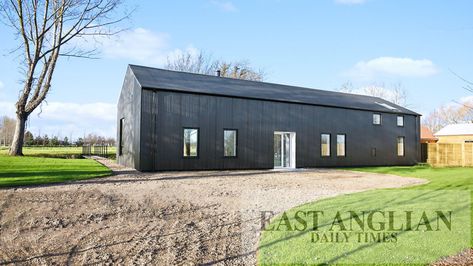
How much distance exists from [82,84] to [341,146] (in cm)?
1446

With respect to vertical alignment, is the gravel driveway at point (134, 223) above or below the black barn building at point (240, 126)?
below

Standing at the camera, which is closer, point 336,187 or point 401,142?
point 336,187

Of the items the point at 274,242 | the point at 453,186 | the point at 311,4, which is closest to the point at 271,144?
the point at 311,4

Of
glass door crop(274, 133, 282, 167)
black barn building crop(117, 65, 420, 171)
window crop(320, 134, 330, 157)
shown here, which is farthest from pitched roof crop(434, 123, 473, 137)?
glass door crop(274, 133, 282, 167)

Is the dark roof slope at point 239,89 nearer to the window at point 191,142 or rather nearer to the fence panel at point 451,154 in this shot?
the window at point 191,142

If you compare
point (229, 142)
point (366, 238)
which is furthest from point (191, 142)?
point (366, 238)

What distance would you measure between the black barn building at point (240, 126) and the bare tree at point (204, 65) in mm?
17993

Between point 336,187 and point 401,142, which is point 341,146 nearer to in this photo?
point 401,142

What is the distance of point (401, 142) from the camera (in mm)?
22203

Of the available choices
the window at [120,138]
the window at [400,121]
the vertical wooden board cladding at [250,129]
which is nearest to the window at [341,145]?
the vertical wooden board cladding at [250,129]

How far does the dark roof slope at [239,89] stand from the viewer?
49.0ft

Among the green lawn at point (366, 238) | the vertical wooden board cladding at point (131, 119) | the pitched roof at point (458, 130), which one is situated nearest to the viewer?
the green lawn at point (366, 238)

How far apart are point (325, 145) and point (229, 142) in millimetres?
6255

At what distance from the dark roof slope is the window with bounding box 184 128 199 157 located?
5.78 ft
